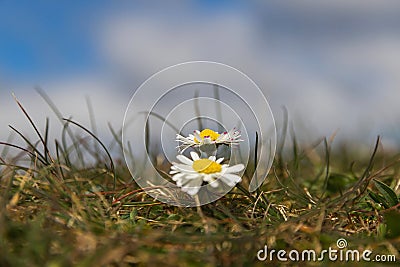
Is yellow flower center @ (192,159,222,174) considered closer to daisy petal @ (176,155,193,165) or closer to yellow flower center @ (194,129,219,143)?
daisy petal @ (176,155,193,165)

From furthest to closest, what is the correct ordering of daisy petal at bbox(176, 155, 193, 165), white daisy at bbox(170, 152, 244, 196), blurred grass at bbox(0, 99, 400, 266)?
1. daisy petal at bbox(176, 155, 193, 165)
2. white daisy at bbox(170, 152, 244, 196)
3. blurred grass at bbox(0, 99, 400, 266)

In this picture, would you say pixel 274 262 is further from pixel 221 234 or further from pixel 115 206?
pixel 115 206

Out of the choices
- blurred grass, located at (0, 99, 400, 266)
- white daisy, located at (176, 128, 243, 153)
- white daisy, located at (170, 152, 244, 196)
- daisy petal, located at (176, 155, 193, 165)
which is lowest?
blurred grass, located at (0, 99, 400, 266)

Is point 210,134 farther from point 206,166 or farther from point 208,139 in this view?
point 206,166

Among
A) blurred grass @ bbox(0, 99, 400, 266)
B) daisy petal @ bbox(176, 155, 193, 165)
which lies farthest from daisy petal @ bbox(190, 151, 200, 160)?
blurred grass @ bbox(0, 99, 400, 266)

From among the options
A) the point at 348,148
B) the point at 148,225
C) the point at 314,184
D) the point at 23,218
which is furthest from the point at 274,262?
the point at 348,148

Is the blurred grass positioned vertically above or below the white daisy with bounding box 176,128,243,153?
below

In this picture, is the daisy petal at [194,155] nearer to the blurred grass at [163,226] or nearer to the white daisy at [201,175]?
the white daisy at [201,175]

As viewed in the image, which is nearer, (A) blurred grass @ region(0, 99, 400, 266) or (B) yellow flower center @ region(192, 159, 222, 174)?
(A) blurred grass @ region(0, 99, 400, 266)

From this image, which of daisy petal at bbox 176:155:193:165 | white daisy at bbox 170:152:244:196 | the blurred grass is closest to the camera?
the blurred grass
